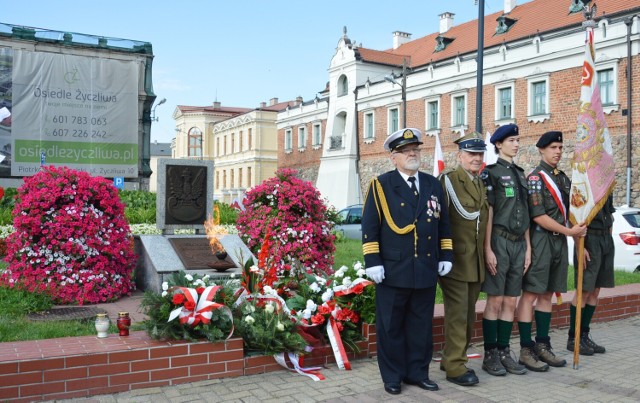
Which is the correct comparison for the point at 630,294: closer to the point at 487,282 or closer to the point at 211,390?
the point at 487,282

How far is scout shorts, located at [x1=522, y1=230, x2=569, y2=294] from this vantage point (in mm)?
5527

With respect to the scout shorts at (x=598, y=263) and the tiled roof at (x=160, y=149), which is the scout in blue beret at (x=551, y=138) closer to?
the scout shorts at (x=598, y=263)

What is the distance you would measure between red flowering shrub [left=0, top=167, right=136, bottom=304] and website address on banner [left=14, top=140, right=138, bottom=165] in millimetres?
23088

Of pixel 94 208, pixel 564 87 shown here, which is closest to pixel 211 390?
pixel 94 208

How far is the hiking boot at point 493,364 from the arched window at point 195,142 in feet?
228

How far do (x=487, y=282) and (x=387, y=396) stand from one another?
1.39 m

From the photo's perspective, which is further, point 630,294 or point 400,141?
point 630,294

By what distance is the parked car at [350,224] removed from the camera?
19.2m

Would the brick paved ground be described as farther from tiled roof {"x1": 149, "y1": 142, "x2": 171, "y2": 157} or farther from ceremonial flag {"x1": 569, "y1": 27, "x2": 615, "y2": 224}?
tiled roof {"x1": 149, "y1": 142, "x2": 171, "y2": 157}

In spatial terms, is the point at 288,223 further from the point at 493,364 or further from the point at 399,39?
the point at 399,39

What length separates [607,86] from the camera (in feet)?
86.8

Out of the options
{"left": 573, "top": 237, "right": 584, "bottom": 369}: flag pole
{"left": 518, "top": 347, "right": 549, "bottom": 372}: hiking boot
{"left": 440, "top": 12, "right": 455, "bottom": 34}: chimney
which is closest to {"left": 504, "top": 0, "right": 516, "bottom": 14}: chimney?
{"left": 440, "top": 12, "right": 455, "bottom": 34}: chimney

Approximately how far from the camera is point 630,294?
8055 millimetres

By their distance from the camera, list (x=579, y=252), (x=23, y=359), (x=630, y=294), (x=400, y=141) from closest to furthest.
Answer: (x=23, y=359), (x=400, y=141), (x=579, y=252), (x=630, y=294)
